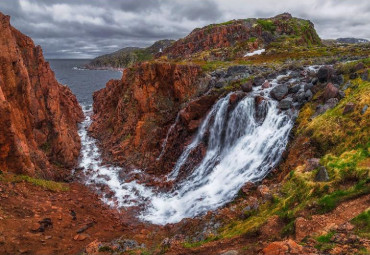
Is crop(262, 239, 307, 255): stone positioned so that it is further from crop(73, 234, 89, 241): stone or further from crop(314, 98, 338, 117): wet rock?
crop(314, 98, 338, 117): wet rock

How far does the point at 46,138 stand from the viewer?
3450 cm

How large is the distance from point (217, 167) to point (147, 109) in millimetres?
17970

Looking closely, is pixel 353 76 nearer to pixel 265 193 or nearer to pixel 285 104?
pixel 285 104

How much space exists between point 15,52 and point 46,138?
39.4 ft

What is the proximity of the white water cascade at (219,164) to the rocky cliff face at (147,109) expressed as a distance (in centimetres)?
505

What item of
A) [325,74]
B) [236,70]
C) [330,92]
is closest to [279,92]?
[325,74]

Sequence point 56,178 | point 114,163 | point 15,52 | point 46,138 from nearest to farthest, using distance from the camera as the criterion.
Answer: point 15,52 → point 56,178 → point 46,138 → point 114,163

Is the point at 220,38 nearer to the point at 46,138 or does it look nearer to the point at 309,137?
the point at 46,138

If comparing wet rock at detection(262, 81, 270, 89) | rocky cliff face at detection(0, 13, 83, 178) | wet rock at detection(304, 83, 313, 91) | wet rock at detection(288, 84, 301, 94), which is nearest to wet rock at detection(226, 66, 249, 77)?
wet rock at detection(262, 81, 270, 89)

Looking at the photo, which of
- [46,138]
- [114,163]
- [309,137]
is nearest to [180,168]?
[114,163]

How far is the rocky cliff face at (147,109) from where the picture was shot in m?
37.8

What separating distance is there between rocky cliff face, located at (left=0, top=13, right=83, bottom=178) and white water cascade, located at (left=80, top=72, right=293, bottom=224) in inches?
219

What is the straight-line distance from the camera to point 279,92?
29.4 m

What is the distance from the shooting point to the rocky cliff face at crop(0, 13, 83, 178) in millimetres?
22484
